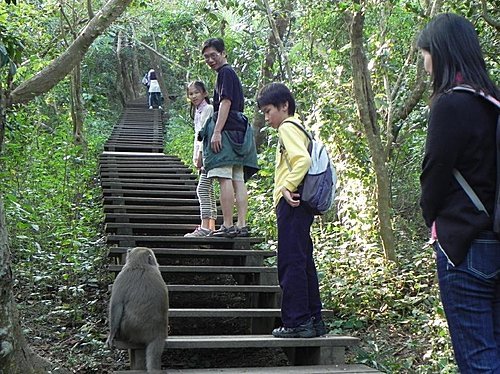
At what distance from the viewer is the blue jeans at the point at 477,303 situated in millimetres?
2463

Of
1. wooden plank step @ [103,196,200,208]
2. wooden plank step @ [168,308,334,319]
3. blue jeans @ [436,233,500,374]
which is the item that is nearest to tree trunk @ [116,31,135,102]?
wooden plank step @ [103,196,200,208]

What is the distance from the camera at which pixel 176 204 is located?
7965 millimetres

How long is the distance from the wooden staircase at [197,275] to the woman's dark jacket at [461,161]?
6.23 feet

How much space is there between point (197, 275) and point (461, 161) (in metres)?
4.00

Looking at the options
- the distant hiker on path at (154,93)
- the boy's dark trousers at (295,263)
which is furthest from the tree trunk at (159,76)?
the boy's dark trousers at (295,263)

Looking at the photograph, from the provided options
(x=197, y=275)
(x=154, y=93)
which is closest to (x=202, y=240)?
(x=197, y=275)

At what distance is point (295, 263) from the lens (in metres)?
4.13

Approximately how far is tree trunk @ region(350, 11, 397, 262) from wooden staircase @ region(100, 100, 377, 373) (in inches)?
48.9

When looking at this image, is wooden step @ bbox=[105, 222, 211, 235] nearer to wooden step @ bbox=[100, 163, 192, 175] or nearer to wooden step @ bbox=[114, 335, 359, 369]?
wooden step @ bbox=[114, 335, 359, 369]

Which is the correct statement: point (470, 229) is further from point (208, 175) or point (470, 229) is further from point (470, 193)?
point (208, 175)

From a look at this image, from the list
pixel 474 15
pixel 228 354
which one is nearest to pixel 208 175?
pixel 228 354

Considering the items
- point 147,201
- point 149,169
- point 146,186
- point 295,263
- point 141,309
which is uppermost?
point 149,169

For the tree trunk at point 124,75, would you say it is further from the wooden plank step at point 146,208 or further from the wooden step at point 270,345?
the wooden step at point 270,345

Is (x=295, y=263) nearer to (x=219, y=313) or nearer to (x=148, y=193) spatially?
(x=219, y=313)
